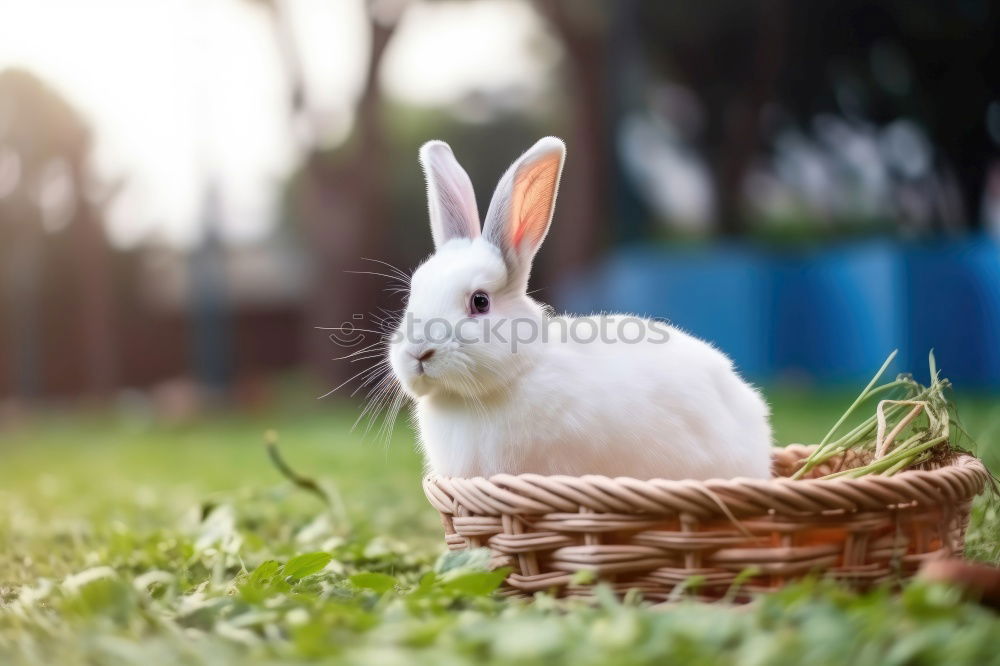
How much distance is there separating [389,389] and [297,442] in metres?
3.92

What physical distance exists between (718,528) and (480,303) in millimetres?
646

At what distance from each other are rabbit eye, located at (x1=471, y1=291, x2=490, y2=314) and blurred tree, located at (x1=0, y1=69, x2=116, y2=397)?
9.12 m

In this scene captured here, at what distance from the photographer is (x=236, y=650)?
1383mm

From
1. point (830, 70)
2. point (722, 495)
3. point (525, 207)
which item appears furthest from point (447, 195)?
point (830, 70)

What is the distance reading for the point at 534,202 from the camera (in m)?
2.02

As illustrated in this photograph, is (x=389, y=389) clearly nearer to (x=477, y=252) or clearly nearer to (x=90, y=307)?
(x=477, y=252)

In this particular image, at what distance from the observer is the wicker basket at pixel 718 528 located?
1539 mm

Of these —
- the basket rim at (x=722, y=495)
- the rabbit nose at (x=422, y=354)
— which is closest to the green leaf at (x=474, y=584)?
the basket rim at (x=722, y=495)

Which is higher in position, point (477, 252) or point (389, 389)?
point (477, 252)

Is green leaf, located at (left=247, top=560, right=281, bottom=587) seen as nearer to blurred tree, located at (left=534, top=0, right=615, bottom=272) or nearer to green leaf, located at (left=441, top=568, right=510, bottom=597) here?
green leaf, located at (left=441, top=568, right=510, bottom=597)

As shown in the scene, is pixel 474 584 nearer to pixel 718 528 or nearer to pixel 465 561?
pixel 465 561

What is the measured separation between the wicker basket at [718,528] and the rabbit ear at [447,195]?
0.66 m

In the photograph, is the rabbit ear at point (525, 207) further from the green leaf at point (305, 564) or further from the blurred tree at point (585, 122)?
the blurred tree at point (585, 122)

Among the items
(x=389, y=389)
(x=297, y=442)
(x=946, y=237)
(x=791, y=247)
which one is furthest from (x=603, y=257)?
(x=389, y=389)
